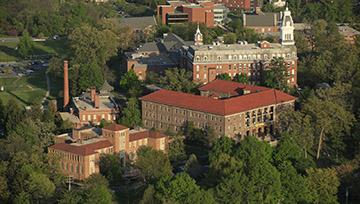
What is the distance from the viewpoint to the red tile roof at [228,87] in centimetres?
5462

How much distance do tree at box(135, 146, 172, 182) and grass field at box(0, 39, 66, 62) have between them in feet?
118

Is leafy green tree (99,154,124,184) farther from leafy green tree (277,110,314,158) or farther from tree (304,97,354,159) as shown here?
tree (304,97,354,159)

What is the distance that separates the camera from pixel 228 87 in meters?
55.4

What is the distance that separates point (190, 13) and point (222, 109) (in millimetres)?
36166

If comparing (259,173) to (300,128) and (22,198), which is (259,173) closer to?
(300,128)

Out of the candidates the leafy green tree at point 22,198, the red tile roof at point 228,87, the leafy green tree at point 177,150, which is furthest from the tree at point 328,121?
the leafy green tree at point 22,198

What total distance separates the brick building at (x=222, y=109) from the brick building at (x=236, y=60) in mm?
4877

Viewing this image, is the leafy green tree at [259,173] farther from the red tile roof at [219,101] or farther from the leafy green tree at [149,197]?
the red tile roof at [219,101]

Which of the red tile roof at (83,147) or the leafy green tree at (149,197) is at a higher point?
the red tile roof at (83,147)

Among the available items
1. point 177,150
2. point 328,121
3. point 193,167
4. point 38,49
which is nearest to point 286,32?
point 328,121

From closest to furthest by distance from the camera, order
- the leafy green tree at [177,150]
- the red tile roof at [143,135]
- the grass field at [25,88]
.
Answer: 1. the leafy green tree at [177,150]
2. the red tile roof at [143,135]
3. the grass field at [25,88]

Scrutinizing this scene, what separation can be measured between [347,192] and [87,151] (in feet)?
44.8

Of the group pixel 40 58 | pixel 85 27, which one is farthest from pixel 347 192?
pixel 40 58

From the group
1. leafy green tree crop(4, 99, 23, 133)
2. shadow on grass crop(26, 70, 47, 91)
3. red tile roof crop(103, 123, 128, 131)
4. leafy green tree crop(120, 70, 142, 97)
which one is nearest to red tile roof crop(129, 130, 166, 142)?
red tile roof crop(103, 123, 128, 131)
